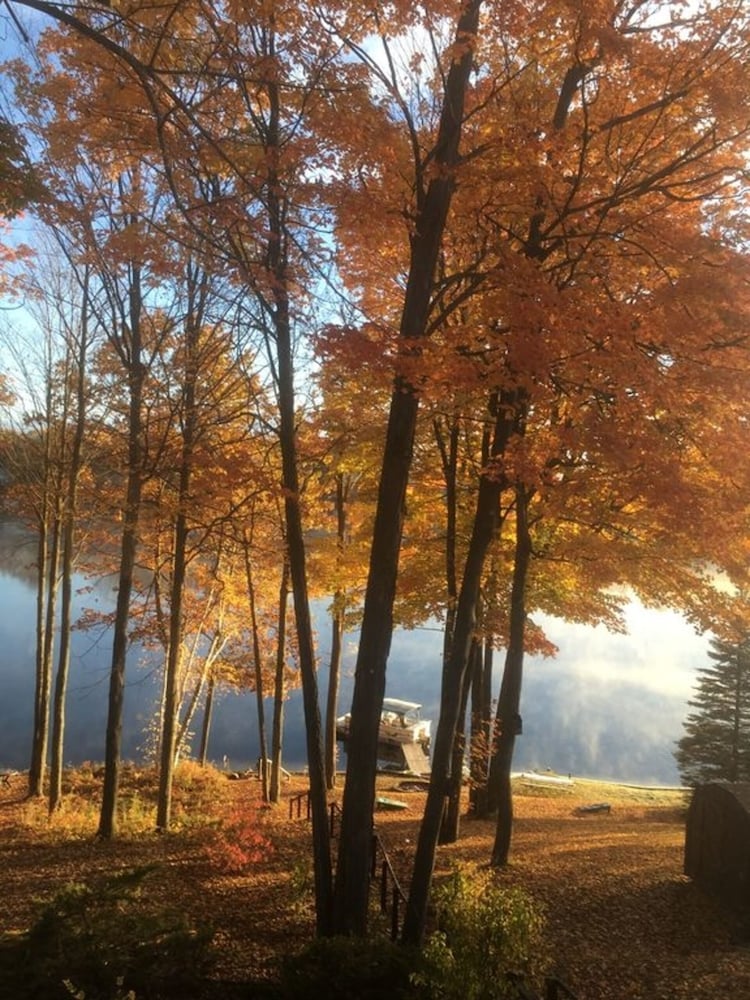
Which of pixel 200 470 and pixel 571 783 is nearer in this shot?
pixel 200 470

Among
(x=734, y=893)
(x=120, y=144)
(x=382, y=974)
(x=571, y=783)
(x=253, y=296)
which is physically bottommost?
(x=571, y=783)

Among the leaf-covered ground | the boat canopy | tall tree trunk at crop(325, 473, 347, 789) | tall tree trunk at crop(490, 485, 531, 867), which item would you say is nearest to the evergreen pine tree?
the boat canopy

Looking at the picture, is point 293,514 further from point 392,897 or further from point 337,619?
point 337,619

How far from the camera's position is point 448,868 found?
9.43 m

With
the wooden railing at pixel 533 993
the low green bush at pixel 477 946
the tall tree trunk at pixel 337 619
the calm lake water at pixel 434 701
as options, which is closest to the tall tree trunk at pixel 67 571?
the tall tree trunk at pixel 337 619

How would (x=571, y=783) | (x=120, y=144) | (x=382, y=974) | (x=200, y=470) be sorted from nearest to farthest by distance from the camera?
1. (x=382, y=974)
2. (x=120, y=144)
3. (x=200, y=470)
4. (x=571, y=783)

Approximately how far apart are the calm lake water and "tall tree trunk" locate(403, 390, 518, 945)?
14.9 m

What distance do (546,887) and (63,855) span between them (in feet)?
21.3

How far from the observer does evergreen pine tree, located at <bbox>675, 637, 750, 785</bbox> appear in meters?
23.3

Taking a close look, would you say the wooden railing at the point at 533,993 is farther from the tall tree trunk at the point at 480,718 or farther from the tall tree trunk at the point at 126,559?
the tall tree trunk at the point at 480,718

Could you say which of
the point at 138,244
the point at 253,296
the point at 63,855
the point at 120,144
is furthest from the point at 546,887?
the point at 120,144

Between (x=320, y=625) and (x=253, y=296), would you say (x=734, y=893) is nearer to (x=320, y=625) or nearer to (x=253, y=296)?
(x=253, y=296)

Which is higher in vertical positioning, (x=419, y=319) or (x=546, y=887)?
(x=419, y=319)

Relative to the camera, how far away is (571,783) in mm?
23922
